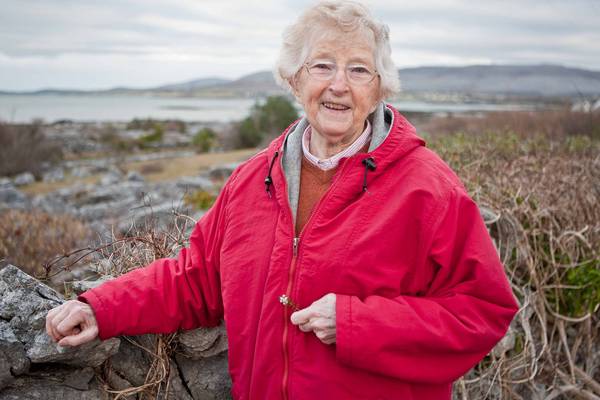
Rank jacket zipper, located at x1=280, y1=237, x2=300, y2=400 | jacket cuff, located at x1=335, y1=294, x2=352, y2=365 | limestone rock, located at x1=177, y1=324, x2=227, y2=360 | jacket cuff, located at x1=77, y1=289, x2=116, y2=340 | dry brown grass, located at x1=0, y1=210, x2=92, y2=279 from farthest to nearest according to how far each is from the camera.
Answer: dry brown grass, located at x1=0, y1=210, x2=92, y2=279, limestone rock, located at x1=177, y1=324, x2=227, y2=360, jacket cuff, located at x1=77, y1=289, x2=116, y2=340, jacket zipper, located at x1=280, y1=237, x2=300, y2=400, jacket cuff, located at x1=335, y1=294, x2=352, y2=365

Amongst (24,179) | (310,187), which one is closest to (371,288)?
(310,187)

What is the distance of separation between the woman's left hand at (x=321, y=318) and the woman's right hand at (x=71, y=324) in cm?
85

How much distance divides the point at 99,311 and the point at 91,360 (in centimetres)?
26

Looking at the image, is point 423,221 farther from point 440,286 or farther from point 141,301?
point 141,301

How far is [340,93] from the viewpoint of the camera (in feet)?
7.55

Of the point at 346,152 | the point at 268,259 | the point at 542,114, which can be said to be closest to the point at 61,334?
the point at 268,259

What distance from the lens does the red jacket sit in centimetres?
198

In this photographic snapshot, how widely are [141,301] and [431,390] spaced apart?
125 centimetres

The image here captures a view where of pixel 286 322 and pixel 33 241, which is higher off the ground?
pixel 286 322

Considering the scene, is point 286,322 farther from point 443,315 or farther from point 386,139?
point 386,139

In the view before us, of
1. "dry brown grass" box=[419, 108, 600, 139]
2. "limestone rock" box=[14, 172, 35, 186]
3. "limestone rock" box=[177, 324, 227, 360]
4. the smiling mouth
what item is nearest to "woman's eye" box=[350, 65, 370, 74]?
the smiling mouth

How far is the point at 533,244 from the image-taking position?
4.18m

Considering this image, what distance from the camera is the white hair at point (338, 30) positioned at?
7.34 feet

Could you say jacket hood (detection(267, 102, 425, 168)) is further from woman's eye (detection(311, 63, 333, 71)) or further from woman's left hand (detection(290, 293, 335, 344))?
woman's left hand (detection(290, 293, 335, 344))
